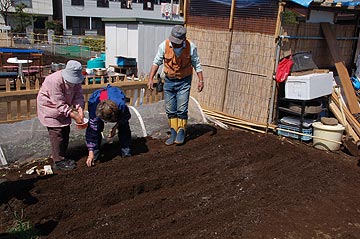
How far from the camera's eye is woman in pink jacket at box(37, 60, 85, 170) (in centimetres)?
410

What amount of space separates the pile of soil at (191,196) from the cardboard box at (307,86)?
1093 mm

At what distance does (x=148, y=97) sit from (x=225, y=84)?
1591 mm

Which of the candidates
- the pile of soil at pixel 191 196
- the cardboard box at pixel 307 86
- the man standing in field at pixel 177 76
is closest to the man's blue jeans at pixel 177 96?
the man standing in field at pixel 177 76

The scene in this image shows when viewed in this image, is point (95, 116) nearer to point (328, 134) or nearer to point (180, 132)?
point (180, 132)

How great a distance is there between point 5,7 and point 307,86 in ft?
117

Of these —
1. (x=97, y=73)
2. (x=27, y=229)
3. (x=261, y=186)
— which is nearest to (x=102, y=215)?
(x=27, y=229)

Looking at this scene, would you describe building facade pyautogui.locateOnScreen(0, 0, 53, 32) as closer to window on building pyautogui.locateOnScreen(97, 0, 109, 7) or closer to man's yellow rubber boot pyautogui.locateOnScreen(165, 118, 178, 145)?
window on building pyautogui.locateOnScreen(97, 0, 109, 7)

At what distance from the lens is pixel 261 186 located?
14.2 feet

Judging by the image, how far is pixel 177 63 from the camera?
5.26 meters

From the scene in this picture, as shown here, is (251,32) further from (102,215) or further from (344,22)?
(102,215)

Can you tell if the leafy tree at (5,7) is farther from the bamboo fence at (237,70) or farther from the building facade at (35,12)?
the bamboo fence at (237,70)

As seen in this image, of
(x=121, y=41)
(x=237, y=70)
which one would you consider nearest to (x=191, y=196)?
(x=237, y=70)

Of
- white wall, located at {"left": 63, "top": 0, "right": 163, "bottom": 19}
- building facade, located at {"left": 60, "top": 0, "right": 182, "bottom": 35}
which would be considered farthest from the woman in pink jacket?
white wall, located at {"left": 63, "top": 0, "right": 163, "bottom": 19}

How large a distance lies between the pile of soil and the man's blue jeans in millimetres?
496
